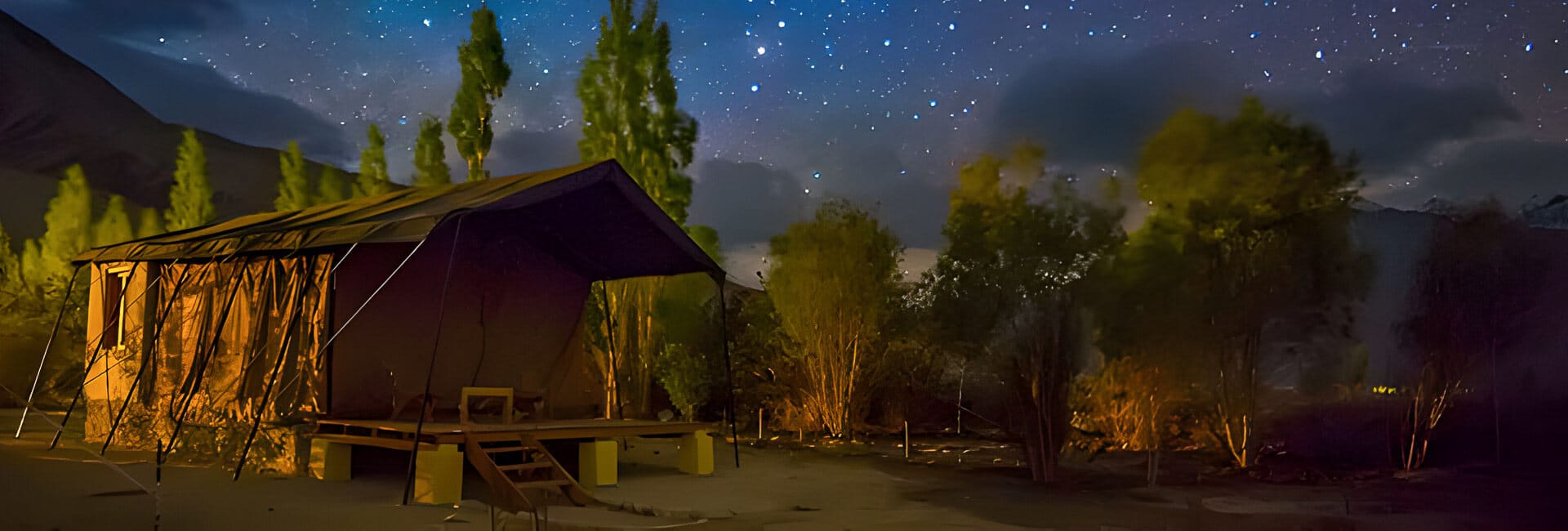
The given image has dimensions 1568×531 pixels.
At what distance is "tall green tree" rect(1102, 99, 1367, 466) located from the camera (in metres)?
9.43

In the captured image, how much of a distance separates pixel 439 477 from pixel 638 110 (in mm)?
10529

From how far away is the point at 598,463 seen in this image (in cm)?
882

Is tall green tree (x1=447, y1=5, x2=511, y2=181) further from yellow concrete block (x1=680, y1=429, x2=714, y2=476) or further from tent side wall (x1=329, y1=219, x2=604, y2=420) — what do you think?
yellow concrete block (x1=680, y1=429, x2=714, y2=476)

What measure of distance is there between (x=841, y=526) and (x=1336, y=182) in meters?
6.12

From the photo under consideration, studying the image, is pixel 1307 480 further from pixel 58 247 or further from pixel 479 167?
pixel 58 247

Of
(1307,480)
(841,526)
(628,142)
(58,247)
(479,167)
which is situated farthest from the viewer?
(58,247)

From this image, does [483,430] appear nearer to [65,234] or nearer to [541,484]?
[541,484]

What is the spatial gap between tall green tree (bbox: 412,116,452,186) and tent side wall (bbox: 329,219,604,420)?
1198 centimetres

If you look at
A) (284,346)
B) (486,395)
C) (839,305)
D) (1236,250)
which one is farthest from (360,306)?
(1236,250)

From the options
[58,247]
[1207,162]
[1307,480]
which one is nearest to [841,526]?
[1307,480]

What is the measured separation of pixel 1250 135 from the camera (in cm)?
949

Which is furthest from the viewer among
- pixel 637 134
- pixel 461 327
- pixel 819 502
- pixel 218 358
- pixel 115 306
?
pixel 637 134

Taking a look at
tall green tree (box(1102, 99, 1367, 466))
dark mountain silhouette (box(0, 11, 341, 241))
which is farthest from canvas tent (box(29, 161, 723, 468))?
dark mountain silhouette (box(0, 11, 341, 241))

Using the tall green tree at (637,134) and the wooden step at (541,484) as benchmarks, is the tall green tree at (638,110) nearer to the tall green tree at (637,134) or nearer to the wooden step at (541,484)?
the tall green tree at (637,134)
